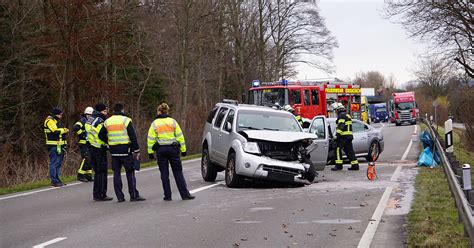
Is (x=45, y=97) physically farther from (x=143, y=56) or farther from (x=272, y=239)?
(x=272, y=239)

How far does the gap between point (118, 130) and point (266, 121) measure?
4.17 m

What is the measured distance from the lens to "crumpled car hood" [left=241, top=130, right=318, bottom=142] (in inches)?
542

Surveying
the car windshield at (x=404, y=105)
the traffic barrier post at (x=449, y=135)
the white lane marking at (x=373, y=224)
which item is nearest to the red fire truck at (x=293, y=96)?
the traffic barrier post at (x=449, y=135)

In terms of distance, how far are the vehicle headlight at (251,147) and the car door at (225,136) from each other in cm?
74

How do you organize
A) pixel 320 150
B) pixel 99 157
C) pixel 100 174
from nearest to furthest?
pixel 100 174 < pixel 99 157 < pixel 320 150

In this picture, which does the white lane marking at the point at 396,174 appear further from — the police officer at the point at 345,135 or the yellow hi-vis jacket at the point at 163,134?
the yellow hi-vis jacket at the point at 163,134

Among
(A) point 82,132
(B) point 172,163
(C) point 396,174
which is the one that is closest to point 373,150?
(C) point 396,174

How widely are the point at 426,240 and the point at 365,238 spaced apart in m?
0.77

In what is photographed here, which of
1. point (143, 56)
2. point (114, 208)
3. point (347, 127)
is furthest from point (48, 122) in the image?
point (143, 56)

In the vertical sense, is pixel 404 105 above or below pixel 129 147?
below

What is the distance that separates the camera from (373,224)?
912 centimetres

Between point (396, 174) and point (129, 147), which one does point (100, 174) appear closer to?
point (129, 147)

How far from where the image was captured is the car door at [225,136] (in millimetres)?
14547

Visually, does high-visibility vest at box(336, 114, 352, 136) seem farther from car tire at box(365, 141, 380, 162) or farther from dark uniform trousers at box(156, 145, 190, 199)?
dark uniform trousers at box(156, 145, 190, 199)
